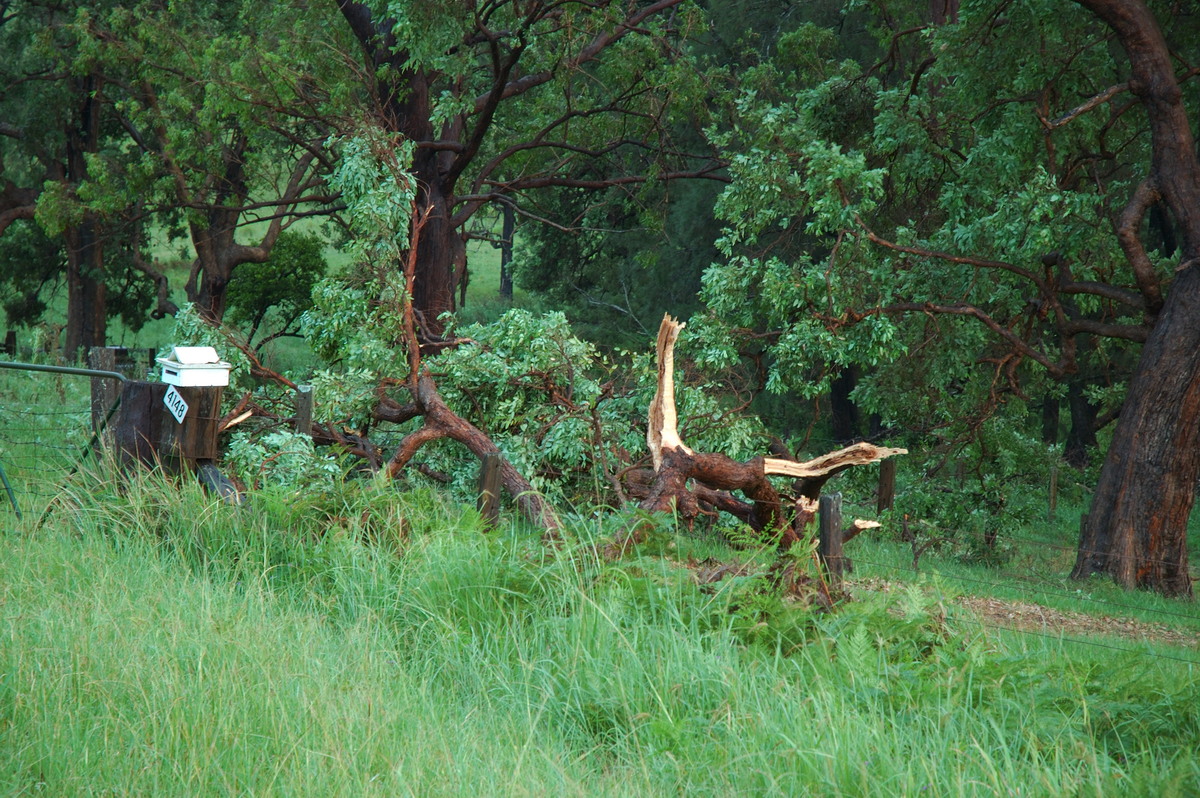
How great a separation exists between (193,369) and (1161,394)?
962cm

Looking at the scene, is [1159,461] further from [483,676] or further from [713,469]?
[483,676]

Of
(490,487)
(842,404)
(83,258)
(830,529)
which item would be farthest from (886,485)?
(83,258)

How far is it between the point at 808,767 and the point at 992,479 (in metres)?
10.9

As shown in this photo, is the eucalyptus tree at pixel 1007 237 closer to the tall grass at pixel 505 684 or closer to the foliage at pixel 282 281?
the tall grass at pixel 505 684

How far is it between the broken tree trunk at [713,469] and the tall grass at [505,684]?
4.46 feet

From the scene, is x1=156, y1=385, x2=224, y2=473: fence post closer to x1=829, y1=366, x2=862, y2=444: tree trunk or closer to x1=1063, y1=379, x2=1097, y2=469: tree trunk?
x1=829, y1=366, x2=862, y2=444: tree trunk

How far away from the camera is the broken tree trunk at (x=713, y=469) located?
22.9 ft

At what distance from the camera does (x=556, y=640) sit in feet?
15.9

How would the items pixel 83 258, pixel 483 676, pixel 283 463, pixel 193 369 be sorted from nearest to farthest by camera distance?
1. pixel 483 676
2. pixel 193 369
3. pixel 283 463
4. pixel 83 258

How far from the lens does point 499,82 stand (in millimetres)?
14383

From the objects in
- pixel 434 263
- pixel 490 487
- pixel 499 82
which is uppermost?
pixel 499 82

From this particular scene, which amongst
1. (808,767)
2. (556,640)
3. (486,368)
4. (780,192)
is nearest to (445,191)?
(780,192)

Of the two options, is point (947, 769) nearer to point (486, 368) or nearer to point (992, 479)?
point (486, 368)

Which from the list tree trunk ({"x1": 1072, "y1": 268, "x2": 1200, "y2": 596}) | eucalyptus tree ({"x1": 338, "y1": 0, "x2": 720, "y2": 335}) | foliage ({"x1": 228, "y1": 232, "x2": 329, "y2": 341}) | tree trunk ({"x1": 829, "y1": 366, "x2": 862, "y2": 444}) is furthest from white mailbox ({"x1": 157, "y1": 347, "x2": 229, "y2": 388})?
foliage ({"x1": 228, "y1": 232, "x2": 329, "y2": 341})
